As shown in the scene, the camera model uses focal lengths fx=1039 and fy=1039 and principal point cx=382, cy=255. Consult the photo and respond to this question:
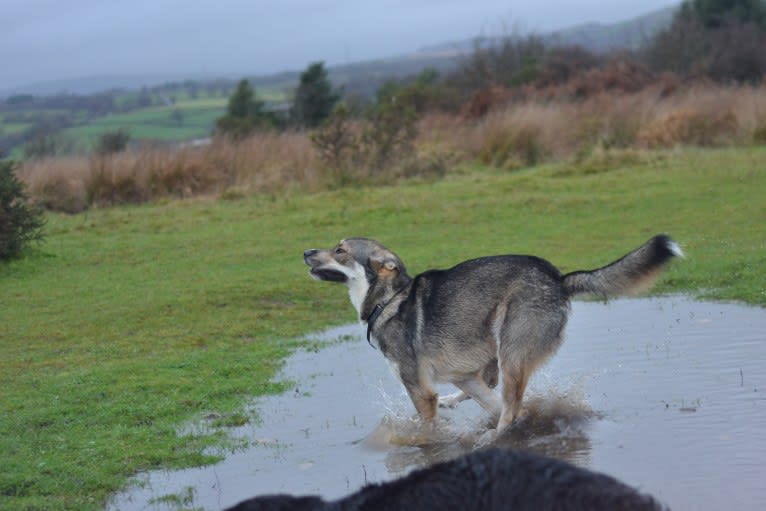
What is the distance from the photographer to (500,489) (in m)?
3.92

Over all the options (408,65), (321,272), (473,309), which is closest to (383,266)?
(321,272)

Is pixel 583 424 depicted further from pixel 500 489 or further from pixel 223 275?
pixel 223 275

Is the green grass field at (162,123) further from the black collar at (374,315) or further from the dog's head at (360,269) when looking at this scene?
the black collar at (374,315)

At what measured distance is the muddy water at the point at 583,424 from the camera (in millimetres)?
6891

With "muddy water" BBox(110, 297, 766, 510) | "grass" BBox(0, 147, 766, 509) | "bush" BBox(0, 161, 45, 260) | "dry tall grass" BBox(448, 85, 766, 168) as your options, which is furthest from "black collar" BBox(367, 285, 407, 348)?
"dry tall grass" BBox(448, 85, 766, 168)

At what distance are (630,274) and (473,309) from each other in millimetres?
1250

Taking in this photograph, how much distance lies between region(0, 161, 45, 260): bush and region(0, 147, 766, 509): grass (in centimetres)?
44

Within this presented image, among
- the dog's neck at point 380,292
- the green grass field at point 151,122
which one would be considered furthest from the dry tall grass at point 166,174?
the green grass field at point 151,122

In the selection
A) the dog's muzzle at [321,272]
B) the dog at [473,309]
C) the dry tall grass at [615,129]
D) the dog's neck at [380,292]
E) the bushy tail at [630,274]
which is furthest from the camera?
the dry tall grass at [615,129]

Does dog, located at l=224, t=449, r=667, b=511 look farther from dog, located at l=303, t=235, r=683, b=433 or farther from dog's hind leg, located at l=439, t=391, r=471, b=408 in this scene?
dog's hind leg, located at l=439, t=391, r=471, b=408

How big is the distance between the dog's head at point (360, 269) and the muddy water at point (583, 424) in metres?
1.04

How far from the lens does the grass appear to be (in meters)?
8.59

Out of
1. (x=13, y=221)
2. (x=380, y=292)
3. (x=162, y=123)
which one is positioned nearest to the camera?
(x=380, y=292)

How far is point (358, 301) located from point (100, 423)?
2458mm
